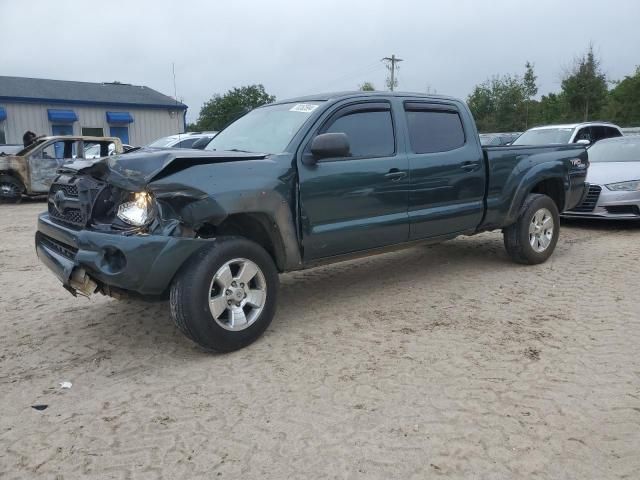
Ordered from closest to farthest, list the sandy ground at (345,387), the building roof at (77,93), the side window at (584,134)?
the sandy ground at (345,387) → the side window at (584,134) → the building roof at (77,93)

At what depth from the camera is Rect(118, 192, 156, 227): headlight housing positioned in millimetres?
3561

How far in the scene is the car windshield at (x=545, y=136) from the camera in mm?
10766

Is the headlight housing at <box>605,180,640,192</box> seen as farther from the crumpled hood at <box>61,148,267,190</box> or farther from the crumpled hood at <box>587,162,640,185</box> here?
the crumpled hood at <box>61,148,267,190</box>

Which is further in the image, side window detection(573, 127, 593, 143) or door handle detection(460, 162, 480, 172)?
side window detection(573, 127, 593, 143)

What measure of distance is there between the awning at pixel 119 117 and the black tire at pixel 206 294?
27.5 m

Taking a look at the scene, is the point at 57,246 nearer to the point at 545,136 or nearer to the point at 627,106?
the point at 545,136

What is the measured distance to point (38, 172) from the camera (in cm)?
1310

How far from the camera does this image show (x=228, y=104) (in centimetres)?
4725

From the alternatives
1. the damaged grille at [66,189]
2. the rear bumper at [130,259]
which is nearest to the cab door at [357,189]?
the rear bumper at [130,259]

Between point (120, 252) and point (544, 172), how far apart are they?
4.69 metres

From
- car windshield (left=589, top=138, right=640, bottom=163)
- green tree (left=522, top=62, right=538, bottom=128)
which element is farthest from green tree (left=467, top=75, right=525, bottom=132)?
car windshield (left=589, top=138, right=640, bottom=163)

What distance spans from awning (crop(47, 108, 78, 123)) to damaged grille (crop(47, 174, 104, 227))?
25.8m

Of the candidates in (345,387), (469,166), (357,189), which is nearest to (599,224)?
(469,166)

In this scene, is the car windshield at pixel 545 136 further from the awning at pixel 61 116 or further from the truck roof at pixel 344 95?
the awning at pixel 61 116
